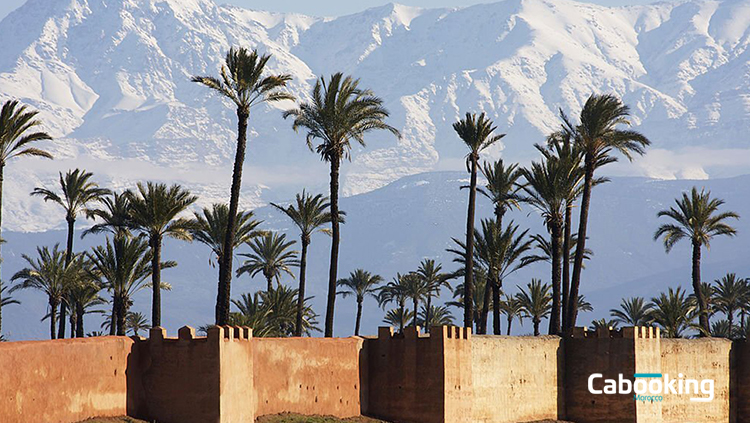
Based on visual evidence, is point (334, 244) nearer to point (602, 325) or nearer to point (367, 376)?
point (367, 376)

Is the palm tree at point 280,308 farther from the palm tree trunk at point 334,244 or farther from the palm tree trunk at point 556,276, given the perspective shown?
the palm tree trunk at point 556,276

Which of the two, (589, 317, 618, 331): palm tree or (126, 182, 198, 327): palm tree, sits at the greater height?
(126, 182, 198, 327): palm tree

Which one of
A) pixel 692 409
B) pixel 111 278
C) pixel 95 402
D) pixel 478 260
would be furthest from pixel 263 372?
pixel 478 260

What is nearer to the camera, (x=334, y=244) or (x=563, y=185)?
(x=334, y=244)

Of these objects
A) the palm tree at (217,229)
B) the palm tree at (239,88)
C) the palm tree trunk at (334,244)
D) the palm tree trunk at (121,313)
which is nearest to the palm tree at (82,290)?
the palm tree trunk at (121,313)

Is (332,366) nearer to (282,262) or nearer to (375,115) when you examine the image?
(375,115)

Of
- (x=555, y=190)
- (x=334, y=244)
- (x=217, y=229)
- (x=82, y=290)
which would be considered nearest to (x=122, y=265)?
(x=217, y=229)

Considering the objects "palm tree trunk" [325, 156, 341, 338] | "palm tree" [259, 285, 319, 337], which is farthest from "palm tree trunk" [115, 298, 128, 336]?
"palm tree" [259, 285, 319, 337]

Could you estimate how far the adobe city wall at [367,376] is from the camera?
3344cm

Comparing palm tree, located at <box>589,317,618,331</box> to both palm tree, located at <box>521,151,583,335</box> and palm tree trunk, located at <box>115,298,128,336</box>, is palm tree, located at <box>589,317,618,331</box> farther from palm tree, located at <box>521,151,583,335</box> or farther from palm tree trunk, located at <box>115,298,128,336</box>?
palm tree trunk, located at <box>115,298,128,336</box>

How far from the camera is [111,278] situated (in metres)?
59.4

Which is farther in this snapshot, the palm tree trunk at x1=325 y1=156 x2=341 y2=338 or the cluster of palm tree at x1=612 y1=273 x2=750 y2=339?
the cluster of palm tree at x1=612 y1=273 x2=750 y2=339

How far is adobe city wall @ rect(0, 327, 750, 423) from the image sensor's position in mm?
33438

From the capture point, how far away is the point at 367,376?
45875 mm
